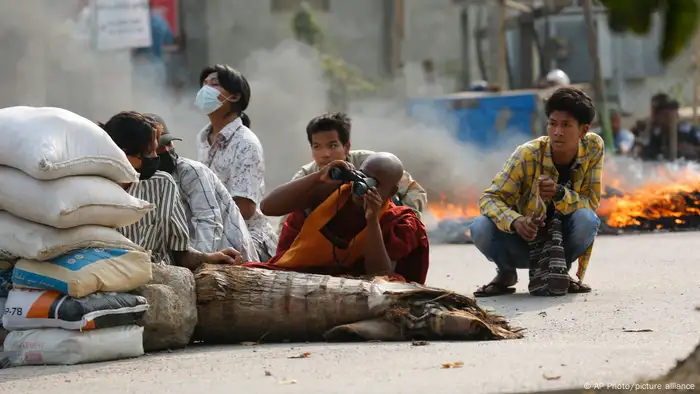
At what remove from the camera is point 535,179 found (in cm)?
733

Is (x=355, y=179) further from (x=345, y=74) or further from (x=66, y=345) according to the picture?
(x=345, y=74)

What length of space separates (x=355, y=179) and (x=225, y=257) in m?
0.73

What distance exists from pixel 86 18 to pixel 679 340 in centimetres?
1404

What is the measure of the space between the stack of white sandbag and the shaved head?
1.18m

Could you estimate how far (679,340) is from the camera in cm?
534

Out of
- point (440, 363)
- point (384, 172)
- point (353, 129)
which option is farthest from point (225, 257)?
point (353, 129)

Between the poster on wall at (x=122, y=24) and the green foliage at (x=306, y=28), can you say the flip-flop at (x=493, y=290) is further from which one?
the green foliage at (x=306, y=28)

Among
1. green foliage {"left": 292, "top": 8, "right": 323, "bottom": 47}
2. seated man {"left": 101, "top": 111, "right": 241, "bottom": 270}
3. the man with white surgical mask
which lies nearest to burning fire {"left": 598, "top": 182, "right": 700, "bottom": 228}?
the man with white surgical mask

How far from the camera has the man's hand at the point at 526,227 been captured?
278 inches

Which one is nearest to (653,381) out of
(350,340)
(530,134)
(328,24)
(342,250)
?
(350,340)

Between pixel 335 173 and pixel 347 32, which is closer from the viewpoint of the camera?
pixel 335 173

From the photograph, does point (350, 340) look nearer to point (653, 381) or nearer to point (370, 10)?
point (653, 381)

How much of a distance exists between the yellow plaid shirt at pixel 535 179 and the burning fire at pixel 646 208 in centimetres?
499

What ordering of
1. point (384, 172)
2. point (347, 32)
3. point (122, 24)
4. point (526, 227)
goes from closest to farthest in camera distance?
point (384, 172)
point (526, 227)
point (122, 24)
point (347, 32)
